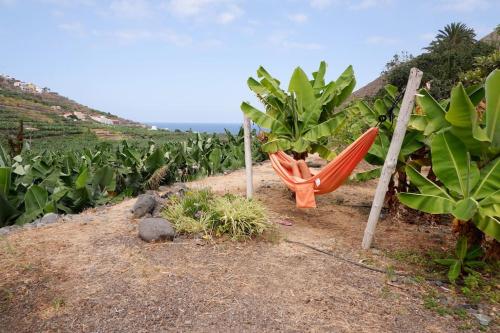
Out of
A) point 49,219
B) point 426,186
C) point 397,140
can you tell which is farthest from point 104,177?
point 426,186

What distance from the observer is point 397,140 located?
359 cm

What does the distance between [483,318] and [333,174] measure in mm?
1869

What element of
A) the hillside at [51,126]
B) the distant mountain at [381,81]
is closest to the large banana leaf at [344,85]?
the distant mountain at [381,81]

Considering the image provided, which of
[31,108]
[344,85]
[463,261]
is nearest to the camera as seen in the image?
[463,261]

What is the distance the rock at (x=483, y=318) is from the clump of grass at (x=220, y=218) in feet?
6.71

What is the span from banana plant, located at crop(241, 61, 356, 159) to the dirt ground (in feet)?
4.78

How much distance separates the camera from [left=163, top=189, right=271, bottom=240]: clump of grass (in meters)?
4.00

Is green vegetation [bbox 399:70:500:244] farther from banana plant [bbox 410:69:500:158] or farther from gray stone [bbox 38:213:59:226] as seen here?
gray stone [bbox 38:213:59:226]

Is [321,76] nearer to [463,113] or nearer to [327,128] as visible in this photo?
[327,128]

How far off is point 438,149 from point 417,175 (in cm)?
36

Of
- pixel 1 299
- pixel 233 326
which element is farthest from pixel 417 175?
pixel 1 299

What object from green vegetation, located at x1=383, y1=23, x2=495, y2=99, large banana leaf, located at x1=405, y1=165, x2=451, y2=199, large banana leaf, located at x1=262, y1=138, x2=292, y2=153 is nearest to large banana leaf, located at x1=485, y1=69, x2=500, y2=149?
large banana leaf, located at x1=405, y1=165, x2=451, y2=199

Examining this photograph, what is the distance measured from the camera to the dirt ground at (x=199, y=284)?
102 inches

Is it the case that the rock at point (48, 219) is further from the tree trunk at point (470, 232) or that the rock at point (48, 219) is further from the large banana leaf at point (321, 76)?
the tree trunk at point (470, 232)
